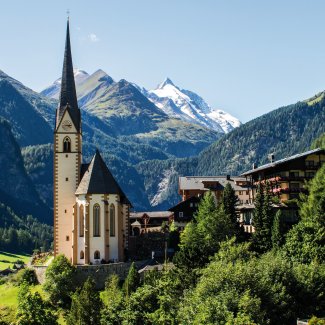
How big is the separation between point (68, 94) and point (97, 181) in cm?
1837

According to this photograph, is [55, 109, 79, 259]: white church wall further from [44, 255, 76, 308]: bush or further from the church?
[44, 255, 76, 308]: bush

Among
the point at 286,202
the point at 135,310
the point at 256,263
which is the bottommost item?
the point at 135,310

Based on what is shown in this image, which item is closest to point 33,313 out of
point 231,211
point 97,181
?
point 231,211

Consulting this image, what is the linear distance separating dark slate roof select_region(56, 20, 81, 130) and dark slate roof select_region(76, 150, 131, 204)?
9501 millimetres

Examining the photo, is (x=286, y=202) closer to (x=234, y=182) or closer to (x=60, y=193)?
(x=60, y=193)

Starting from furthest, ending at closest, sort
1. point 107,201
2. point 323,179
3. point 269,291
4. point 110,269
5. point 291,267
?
point 107,201, point 110,269, point 323,179, point 291,267, point 269,291

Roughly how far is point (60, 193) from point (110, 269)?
18.4 m

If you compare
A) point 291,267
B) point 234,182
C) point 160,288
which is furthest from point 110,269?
point 234,182

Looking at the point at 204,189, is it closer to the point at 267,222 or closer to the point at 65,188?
the point at 65,188

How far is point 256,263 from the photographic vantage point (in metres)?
67.7

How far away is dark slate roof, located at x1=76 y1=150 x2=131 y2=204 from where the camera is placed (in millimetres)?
96625

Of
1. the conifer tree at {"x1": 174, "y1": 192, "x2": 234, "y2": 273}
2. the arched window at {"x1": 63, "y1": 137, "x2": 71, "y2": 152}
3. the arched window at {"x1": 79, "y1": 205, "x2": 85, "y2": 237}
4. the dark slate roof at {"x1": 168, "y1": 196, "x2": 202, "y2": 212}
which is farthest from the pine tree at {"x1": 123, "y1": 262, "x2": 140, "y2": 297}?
the dark slate roof at {"x1": 168, "y1": 196, "x2": 202, "y2": 212}

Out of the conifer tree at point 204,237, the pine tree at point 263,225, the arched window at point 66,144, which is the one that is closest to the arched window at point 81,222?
the arched window at point 66,144

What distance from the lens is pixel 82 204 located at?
320 ft
